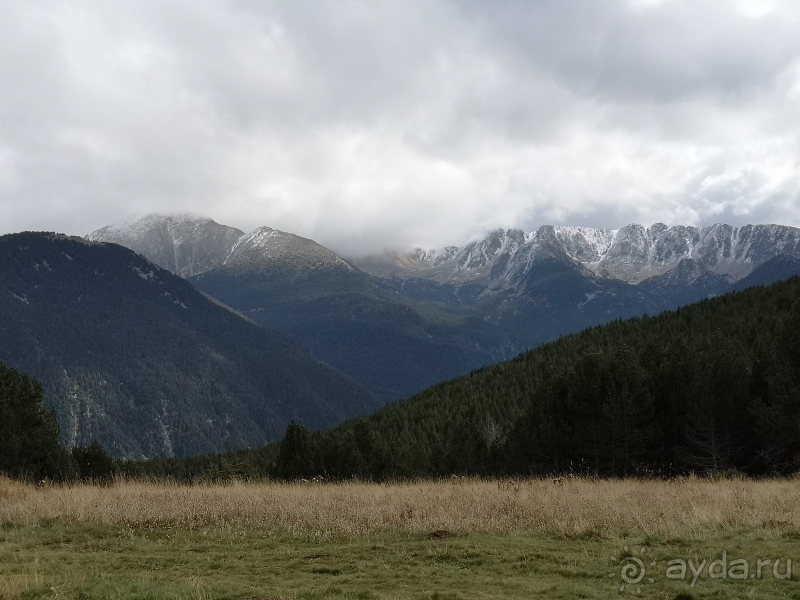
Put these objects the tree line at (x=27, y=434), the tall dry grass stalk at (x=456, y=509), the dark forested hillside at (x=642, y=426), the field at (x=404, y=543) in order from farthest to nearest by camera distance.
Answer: the tree line at (x=27, y=434), the dark forested hillside at (x=642, y=426), the tall dry grass stalk at (x=456, y=509), the field at (x=404, y=543)

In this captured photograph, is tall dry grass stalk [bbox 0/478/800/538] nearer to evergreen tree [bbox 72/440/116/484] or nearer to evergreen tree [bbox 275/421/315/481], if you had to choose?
evergreen tree [bbox 275/421/315/481]

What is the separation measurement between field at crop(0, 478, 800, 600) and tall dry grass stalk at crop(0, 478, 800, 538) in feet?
0.20

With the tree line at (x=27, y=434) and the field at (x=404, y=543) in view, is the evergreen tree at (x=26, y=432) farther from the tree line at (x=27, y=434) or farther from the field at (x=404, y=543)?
the field at (x=404, y=543)

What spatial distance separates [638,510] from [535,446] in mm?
27745

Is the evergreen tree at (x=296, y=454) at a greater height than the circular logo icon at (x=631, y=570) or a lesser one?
lesser

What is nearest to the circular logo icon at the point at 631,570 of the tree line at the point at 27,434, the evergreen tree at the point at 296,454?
the tree line at the point at 27,434

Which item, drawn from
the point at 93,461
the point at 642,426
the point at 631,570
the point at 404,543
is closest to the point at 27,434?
the point at 93,461

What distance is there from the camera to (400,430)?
123 metres

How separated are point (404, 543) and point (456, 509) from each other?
3401 millimetres

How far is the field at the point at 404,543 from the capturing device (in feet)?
35.0

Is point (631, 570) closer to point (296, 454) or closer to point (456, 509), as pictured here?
point (456, 509)

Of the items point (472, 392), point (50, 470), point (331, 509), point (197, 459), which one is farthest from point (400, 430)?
point (331, 509)

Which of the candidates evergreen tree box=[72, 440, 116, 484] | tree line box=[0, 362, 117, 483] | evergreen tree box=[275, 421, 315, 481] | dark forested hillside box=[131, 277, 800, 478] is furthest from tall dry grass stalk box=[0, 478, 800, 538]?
evergreen tree box=[72, 440, 116, 484]

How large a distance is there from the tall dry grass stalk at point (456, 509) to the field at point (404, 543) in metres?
0.06
